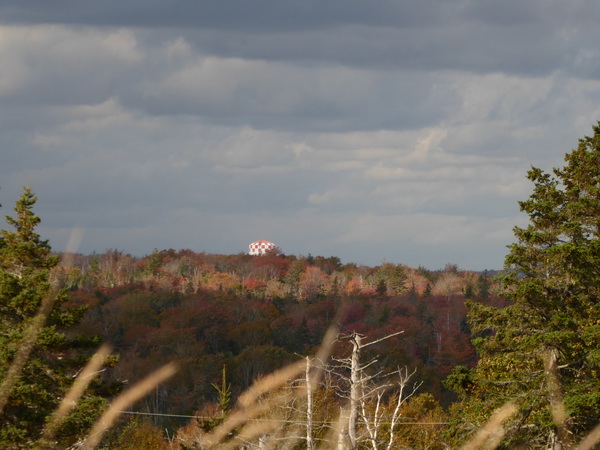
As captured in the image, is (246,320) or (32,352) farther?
(246,320)

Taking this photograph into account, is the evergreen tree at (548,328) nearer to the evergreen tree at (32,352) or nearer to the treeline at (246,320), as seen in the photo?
the evergreen tree at (32,352)

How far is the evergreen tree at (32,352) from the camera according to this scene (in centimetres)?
1697

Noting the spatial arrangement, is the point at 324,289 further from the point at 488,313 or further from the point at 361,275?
the point at 488,313

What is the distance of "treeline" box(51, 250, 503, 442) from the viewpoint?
7919 cm

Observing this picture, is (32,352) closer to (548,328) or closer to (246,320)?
(548,328)

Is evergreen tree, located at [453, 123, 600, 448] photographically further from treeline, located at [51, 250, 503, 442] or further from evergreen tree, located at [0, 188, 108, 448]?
treeline, located at [51, 250, 503, 442]

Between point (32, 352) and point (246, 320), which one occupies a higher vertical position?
point (32, 352)

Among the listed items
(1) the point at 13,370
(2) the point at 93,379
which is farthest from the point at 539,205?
(1) the point at 13,370

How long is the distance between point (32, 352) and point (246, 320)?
9212 centimetres

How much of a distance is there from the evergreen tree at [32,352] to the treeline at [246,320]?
1728 inches

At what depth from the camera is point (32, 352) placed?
698 inches

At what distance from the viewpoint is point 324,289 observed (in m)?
149

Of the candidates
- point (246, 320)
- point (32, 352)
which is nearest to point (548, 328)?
point (32, 352)

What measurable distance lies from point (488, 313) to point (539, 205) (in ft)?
9.27
